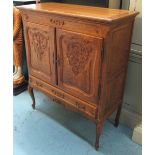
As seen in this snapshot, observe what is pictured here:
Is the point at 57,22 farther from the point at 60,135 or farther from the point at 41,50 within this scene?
the point at 60,135

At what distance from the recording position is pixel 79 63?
1.39 meters

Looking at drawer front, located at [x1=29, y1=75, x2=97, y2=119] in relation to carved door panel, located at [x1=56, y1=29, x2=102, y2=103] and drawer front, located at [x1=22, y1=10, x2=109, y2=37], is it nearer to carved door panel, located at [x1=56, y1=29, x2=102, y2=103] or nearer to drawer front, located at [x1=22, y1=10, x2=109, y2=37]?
carved door panel, located at [x1=56, y1=29, x2=102, y2=103]

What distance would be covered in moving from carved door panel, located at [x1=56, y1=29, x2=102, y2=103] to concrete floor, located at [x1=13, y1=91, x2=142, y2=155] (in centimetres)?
42

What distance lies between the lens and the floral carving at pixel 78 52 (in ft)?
4.27

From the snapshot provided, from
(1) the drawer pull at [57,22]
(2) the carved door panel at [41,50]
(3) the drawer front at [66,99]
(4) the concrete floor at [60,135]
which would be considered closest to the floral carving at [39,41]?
(2) the carved door panel at [41,50]

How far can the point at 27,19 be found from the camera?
1.62m

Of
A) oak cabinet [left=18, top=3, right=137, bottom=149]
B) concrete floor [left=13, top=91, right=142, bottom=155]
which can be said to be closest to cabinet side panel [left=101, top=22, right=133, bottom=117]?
oak cabinet [left=18, top=3, right=137, bottom=149]

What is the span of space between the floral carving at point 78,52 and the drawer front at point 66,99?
0.23 meters

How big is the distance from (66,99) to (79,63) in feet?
1.14

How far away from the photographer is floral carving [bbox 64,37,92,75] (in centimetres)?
130

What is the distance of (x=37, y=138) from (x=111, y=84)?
2.49 ft
